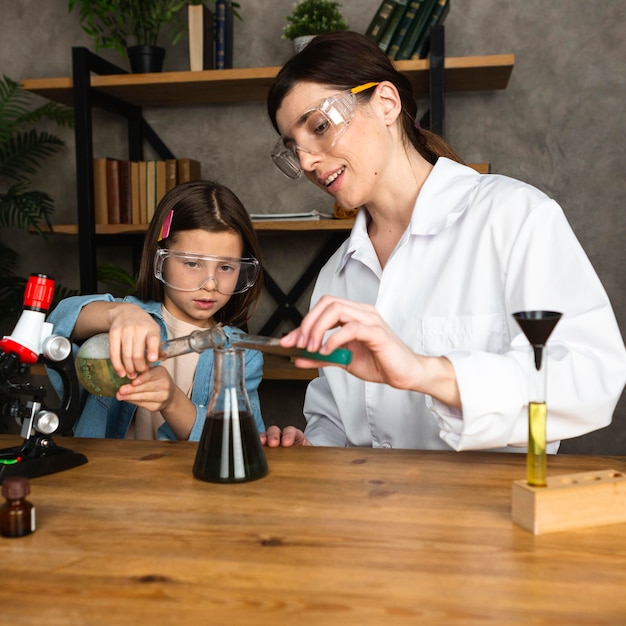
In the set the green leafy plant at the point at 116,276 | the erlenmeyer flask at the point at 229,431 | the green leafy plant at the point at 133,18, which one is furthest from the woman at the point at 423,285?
the green leafy plant at the point at 133,18

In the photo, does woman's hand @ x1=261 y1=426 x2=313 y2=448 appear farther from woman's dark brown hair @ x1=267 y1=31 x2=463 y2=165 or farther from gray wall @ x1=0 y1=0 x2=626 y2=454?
gray wall @ x1=0 y1=0 x2=626 y2=454

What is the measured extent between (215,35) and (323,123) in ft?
5.89

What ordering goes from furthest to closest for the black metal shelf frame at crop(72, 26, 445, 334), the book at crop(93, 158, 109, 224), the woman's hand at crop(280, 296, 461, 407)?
the book at crop(93, 158, 109, 224), the black metal shelf frame at crop(72, 26, 445, 334), the woman's hand at crop(280, 296, 461, 407)

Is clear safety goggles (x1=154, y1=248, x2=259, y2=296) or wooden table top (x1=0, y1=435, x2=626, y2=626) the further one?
clear safety goggles (x1=154, y1=248, x2=259, y2=296)

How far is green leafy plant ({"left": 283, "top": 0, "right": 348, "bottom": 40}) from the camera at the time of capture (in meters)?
2.96

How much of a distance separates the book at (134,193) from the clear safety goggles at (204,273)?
140 cm

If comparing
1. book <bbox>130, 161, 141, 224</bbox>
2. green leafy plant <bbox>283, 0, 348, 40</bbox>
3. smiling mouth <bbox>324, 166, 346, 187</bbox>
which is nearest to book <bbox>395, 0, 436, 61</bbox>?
green leafy plant <bbox>283, 0, 348, 40</bbox>

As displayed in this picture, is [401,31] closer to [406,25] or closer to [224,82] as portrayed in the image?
[406,25]

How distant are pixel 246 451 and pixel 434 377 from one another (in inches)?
12.2

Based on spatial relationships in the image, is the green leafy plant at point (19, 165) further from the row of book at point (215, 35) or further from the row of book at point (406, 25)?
the row of book at point (406, 25)

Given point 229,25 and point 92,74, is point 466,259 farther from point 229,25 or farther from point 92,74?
point 92,74

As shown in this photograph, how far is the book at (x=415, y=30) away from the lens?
2869 mm

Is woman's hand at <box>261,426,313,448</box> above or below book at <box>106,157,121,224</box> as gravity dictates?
below

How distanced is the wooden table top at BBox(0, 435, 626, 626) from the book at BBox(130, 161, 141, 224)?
2192 millimetres
